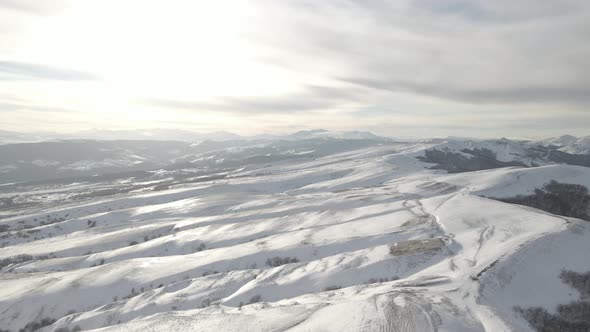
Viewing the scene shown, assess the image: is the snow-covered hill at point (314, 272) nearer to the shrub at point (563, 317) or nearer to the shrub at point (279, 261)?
the shrub at point (279, 261)

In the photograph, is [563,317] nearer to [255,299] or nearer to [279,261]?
[255,299]

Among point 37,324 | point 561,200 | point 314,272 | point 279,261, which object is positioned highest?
point 314,272

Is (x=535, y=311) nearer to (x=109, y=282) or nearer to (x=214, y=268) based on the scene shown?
(x=214, y=268)

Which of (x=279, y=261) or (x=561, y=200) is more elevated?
(x=561, y=200)

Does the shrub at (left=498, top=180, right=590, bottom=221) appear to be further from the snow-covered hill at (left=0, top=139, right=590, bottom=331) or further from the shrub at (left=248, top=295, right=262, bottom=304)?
the shrub at (left=248, top=295, right=262, bottom=304)

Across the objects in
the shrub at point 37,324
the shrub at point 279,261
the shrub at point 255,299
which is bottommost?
the shrub at point 37,324

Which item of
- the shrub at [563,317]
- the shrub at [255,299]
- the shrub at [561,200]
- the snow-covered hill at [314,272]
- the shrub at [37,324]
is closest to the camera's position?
the shrub at [563,317]

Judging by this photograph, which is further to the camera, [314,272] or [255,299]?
[314,272]

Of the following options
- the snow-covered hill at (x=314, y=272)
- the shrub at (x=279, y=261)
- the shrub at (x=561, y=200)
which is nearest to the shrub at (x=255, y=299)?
the snow-covered hill at (x=314, y=272)

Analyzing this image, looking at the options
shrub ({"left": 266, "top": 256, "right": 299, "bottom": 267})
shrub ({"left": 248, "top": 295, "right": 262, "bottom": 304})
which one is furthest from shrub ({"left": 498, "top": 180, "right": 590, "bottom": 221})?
shrub ({"left": 248, "top": 295, "right": 262, "bottom": 304})

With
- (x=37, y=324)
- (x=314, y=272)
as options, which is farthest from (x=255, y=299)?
(x=37, y=324)

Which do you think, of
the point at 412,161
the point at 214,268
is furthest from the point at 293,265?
the point at 412,161
